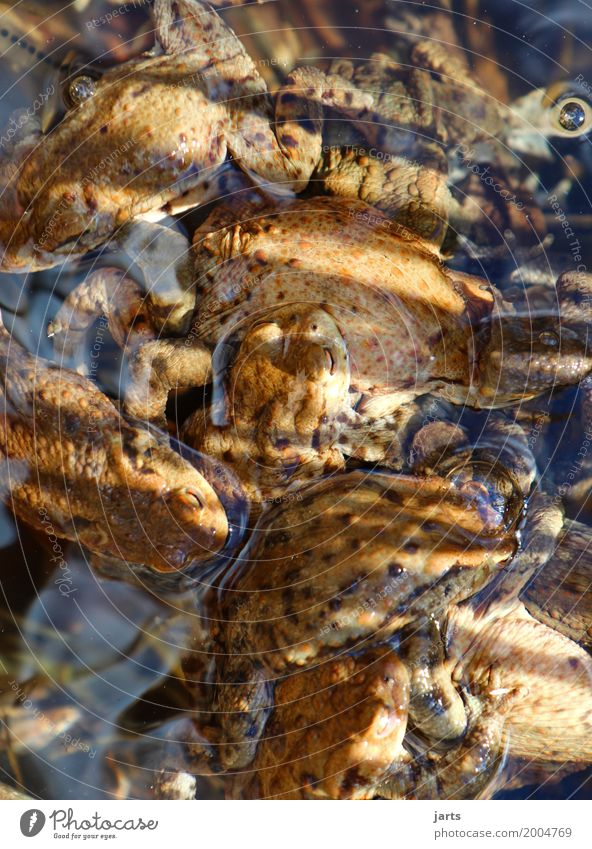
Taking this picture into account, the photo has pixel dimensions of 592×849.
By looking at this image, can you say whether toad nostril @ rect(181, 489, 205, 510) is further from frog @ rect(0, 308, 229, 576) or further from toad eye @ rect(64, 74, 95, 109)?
toad eye @ rect(64, 74, 95, 109)

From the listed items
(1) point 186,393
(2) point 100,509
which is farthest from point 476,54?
(2) point 100,509

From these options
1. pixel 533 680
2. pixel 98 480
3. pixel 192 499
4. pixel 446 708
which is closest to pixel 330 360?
pixel 192 499

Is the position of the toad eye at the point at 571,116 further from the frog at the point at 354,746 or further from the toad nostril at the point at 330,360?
the frog at the point at 354,746

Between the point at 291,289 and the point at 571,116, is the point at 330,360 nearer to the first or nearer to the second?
the point at 291,289

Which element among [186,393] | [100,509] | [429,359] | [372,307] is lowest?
[100,509]

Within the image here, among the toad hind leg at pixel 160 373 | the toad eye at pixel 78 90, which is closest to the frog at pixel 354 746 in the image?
the toad hind leg at pixel 160 373
